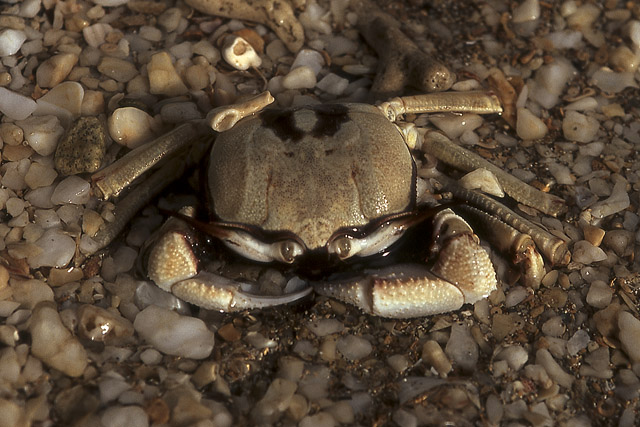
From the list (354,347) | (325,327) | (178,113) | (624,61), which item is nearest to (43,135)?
(178,113)

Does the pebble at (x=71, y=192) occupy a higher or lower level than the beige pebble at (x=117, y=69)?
lower

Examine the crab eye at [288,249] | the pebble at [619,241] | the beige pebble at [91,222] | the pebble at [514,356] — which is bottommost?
the pebble at [514,356]

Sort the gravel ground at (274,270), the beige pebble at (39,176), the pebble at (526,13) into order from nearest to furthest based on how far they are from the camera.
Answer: the gravel ground at (274,270) < the beige pebble at (39,176) < the pebble at (526,13)

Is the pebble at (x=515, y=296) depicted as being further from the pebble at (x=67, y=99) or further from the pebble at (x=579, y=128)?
the pebble at (x=67, y=99)

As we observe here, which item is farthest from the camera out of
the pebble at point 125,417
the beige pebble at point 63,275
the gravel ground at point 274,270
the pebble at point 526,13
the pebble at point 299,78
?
the pebble at point 526,13

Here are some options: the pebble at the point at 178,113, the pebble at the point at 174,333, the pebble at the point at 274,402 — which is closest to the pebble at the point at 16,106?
the pebble at the point at 178,113

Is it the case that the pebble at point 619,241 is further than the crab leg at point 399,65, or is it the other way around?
the crab leg at point 399,65

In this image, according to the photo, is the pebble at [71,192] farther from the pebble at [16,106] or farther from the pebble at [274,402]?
the pebble at [274,402]

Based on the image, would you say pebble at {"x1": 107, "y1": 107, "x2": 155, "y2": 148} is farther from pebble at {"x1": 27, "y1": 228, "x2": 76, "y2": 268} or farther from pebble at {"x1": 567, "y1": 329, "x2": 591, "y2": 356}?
pebble at {"x1": 567, "y1": 329, "x2": 591, "y2": 356}
